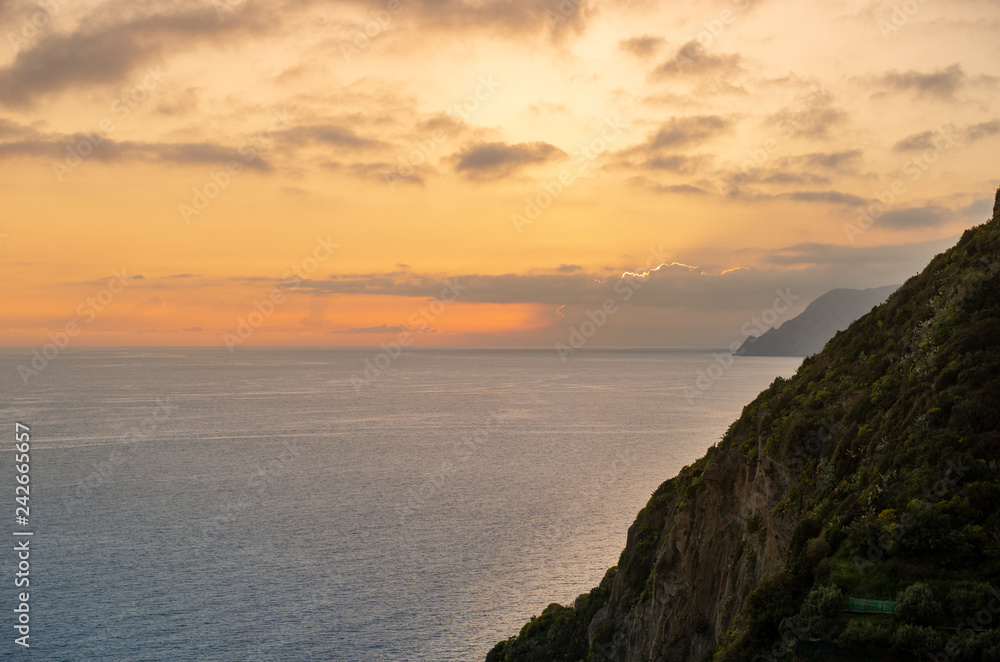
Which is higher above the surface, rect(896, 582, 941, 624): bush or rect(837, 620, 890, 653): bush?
rect(896, 582, 941, 624): bush

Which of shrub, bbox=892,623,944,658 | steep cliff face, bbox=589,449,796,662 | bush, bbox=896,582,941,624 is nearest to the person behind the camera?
shrub, bbox=892,623,944,658

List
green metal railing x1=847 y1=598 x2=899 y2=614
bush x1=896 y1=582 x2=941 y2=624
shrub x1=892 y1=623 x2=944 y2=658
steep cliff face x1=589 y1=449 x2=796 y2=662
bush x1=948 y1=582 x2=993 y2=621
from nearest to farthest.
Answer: shrub x1=892 y1=623 x2=944 y2=658 < bush x1=948 y1=582 x2=993 y2=621 < bush x1=896 y1=582 x2=941 y2=624 < green metal railing x1=847 y1=598 x2=899 y2=614 < steep cliff face x1=589 y1=449 x2=796 y2=662

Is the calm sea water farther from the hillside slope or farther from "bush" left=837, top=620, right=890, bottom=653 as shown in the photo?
"bush" left=837, top=620, right=890, bottom=653

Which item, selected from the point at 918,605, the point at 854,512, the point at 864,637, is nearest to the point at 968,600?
the point at 918,605

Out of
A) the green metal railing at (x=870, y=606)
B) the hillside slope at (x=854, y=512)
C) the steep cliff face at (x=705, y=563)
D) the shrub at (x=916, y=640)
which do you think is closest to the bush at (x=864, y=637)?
the hillside slope at (x=854, y=512)

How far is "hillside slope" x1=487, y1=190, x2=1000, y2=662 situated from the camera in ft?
66.2

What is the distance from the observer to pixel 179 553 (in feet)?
255

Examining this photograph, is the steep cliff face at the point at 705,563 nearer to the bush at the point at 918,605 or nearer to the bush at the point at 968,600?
the bush at the point at 918,605

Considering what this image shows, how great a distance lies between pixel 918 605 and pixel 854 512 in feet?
16.4

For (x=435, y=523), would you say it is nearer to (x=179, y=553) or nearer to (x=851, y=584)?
(x=179, y=553)

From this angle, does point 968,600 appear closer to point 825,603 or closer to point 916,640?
point 916,640

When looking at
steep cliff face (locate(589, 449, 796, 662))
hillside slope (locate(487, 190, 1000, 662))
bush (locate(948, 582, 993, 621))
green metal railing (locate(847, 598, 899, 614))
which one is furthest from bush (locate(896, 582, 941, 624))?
steep cliff face (locate(589, 449, 796, 662))

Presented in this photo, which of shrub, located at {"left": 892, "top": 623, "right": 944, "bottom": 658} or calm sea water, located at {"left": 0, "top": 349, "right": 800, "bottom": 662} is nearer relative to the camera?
shrub, located at {"left": 892, "top": 623, "right": 944, "bottom": 658}

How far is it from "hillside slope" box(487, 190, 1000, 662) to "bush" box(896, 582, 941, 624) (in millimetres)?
36
